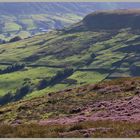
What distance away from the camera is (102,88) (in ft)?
181

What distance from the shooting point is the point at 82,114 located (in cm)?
4200

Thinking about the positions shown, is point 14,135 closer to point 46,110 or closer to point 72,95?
point 46,110

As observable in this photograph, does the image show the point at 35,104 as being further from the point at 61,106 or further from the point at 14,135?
the point at 14,135

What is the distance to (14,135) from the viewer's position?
85.7 ft

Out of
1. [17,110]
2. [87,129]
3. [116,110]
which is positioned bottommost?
[17,110]

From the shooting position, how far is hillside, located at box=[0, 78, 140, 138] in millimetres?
26562

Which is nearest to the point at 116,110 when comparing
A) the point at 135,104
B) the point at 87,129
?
the point at 135,104

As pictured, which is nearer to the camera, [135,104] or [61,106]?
[135,104]

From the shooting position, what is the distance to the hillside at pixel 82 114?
2656cm

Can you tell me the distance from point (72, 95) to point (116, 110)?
15.3 metres

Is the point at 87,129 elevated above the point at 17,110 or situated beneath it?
elevated above

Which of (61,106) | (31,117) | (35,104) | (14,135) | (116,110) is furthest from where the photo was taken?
(35,104)

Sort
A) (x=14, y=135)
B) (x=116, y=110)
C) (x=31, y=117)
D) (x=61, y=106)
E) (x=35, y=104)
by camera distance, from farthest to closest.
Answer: (x=35, y=104), (x=61, y=106), (x=31, y=117), (x=116, y=110), (x=14, y=135)

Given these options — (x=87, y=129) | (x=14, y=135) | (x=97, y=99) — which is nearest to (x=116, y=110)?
(x=97, y=99)
